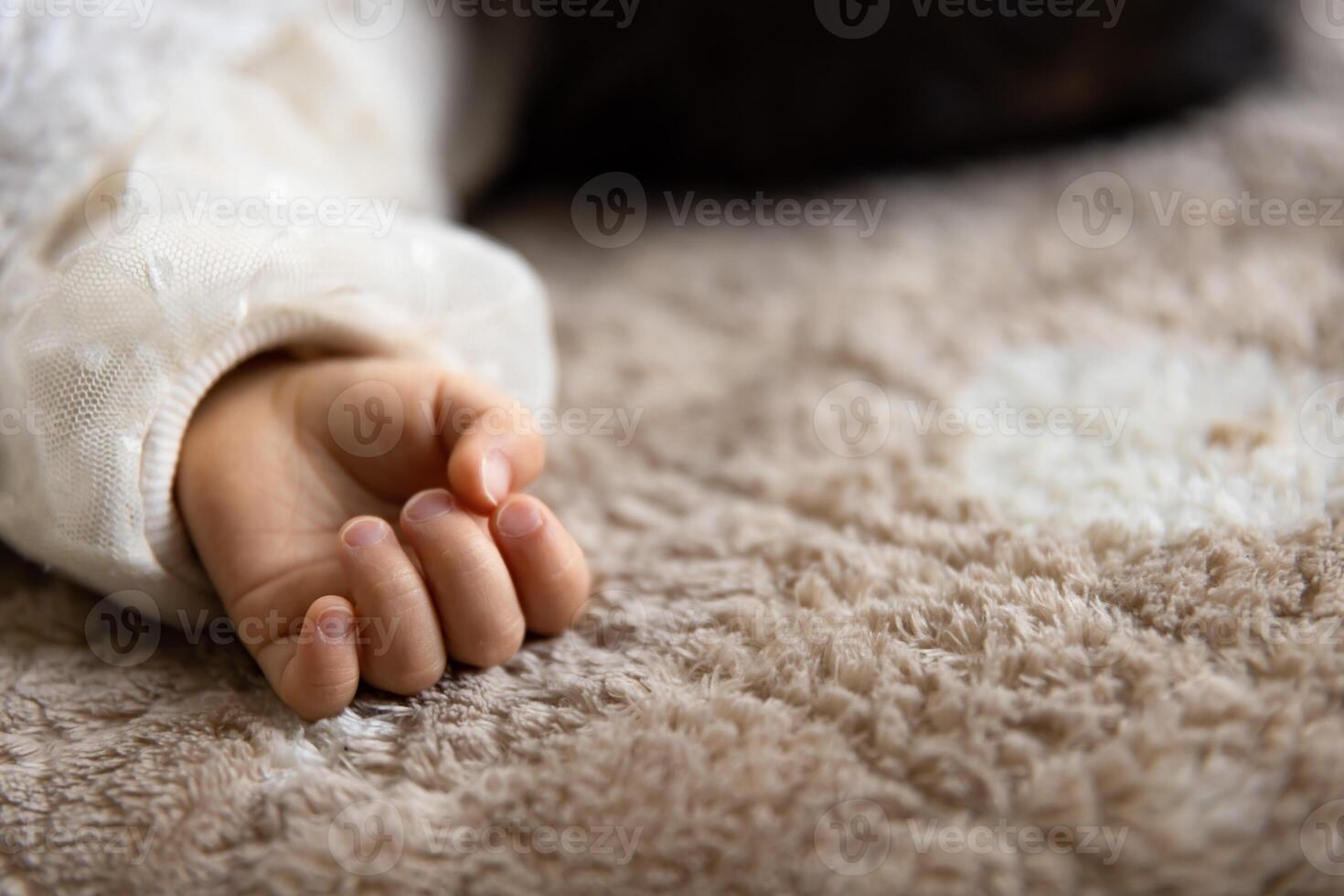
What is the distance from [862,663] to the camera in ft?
1.36

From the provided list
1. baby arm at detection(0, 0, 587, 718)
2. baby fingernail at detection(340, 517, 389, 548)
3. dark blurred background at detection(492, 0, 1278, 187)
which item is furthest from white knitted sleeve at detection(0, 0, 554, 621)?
dark blurred background at detection(492, 0, 1278, 187)

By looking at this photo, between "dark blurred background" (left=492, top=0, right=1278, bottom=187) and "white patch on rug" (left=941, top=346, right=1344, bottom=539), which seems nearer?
"white patch on rug" (left=941, top=346, right=1344, bottom=539)

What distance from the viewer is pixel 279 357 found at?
54cm

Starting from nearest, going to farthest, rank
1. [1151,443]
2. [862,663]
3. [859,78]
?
1. [862,663]
2. [1151,443]
3. [859,78]

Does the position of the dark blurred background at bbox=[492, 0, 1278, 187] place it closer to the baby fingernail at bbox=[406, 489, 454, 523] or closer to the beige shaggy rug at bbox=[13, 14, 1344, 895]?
the beige shaggy rug at bbox=[13, 14, 1344, 895]

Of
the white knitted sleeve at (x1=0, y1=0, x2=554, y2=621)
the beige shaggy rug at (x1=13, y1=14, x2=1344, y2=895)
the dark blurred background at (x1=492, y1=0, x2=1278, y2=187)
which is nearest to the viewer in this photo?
the beige shaggy rug at (x1=13, y1=14, x2=1344, y2=895)

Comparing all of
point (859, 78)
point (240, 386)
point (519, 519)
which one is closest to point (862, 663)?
point (519, 519)

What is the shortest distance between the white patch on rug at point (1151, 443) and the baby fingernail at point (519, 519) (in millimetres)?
251

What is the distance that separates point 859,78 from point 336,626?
66 centimetres

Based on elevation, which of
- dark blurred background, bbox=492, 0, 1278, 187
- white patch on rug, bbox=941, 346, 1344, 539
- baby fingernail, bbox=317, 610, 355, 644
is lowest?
baby fingernail, bbox=317, 610, 355, 644

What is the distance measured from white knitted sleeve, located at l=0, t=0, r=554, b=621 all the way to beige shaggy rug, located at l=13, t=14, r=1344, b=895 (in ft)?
0.23

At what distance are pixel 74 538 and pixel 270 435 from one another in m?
0.10

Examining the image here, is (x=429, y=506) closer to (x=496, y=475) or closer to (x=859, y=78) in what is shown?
(x=496, y=475)

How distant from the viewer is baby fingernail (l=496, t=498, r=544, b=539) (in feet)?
1.46
